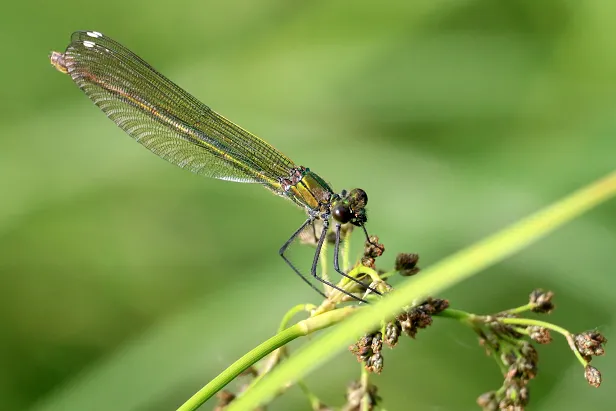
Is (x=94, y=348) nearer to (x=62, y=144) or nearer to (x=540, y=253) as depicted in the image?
(x=62, y=144)

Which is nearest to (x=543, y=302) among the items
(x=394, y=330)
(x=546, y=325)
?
(x=546, y=325)

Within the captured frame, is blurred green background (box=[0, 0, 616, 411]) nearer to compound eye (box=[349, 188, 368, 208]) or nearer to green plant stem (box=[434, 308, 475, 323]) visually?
compound eye (box=[349, 188, 368, 208])

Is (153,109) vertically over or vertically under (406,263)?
over

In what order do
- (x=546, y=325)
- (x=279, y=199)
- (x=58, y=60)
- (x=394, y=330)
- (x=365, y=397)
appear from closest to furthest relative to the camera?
(x=394, y=330)
(x=546, y=325)
(x=365, y=397)
(x=58, y=60)
(x=279, y=199)

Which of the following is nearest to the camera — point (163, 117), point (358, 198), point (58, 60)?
point (358, 198)

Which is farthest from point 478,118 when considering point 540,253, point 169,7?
point 169,7

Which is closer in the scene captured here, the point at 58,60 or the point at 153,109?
the point at 58,60

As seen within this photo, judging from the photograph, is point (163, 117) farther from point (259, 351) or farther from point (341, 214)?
point (259, 351)
